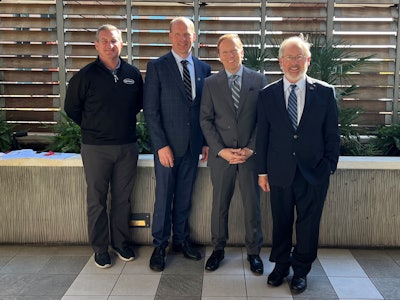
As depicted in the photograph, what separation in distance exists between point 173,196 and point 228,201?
1.55 ft

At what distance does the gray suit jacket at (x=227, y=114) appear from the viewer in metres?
3.16

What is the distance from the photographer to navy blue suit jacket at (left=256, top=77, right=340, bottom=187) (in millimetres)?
2850

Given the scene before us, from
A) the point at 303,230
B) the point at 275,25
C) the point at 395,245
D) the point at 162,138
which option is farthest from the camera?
the point at 275,25

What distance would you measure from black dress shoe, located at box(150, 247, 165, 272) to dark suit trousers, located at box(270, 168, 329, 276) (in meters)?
0.85

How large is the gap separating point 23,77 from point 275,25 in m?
2.81

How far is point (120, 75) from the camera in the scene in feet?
10.9

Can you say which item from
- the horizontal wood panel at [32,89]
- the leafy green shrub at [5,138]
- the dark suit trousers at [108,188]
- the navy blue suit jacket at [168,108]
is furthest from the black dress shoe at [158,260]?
the horizontal wood panel at [32,89]

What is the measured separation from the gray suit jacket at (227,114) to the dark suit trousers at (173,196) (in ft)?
1.02

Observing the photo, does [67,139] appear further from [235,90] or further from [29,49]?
[235,90]

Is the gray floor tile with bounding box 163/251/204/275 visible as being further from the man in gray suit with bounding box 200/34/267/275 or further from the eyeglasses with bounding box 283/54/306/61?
the eyeglasses with bounding box 283/54/306/61

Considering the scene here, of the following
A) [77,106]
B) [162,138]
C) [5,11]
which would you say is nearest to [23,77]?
[5,11]

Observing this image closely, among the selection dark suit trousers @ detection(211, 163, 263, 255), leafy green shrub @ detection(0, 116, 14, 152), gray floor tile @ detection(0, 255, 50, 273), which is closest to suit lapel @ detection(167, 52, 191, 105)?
dark suit trousers @ detection(211, 163, 263, 255)

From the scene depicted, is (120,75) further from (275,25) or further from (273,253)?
(275,25)

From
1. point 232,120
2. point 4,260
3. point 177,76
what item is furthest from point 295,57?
point 4,260
